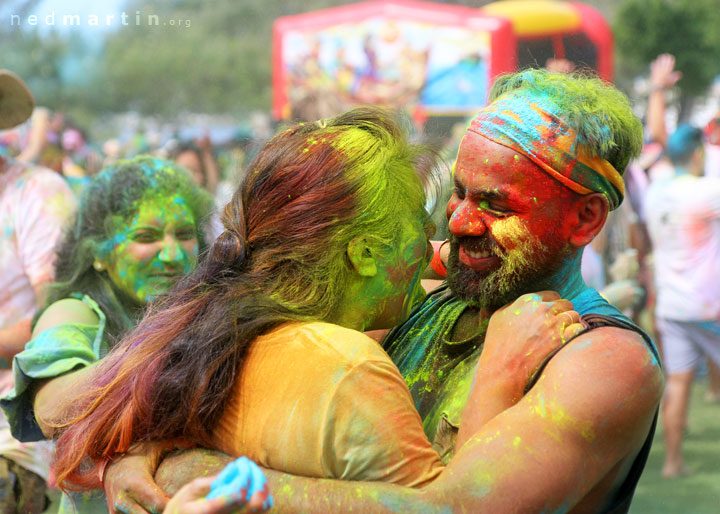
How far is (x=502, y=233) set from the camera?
2004mm

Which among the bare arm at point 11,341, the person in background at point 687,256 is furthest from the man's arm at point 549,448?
the person in background at point 687,256

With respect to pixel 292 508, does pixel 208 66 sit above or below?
below

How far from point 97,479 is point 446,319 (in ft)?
3.04

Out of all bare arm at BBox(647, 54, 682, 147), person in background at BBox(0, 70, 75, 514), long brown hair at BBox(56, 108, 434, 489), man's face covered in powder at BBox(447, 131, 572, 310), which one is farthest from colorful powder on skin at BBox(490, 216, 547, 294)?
bare arm at BBox(647, 54, 682, 147)

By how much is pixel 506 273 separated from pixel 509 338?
0.66 ft

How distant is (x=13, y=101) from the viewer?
460 centimetres

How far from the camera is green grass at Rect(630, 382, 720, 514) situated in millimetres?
5555

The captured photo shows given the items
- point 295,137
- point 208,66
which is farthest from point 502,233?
point 208,66

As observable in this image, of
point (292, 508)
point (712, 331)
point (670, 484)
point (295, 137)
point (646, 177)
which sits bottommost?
point (670, 484)

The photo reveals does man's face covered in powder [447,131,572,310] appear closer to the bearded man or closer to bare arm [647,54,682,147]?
the bearded man

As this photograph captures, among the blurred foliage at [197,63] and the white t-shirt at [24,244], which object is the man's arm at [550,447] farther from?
the blurred foliage at [197,63]

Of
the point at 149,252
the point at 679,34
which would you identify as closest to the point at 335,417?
the point at 149,252

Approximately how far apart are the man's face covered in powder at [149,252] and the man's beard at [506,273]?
1.46 metres

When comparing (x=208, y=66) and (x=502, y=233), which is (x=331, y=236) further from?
(x=208, y=66)
